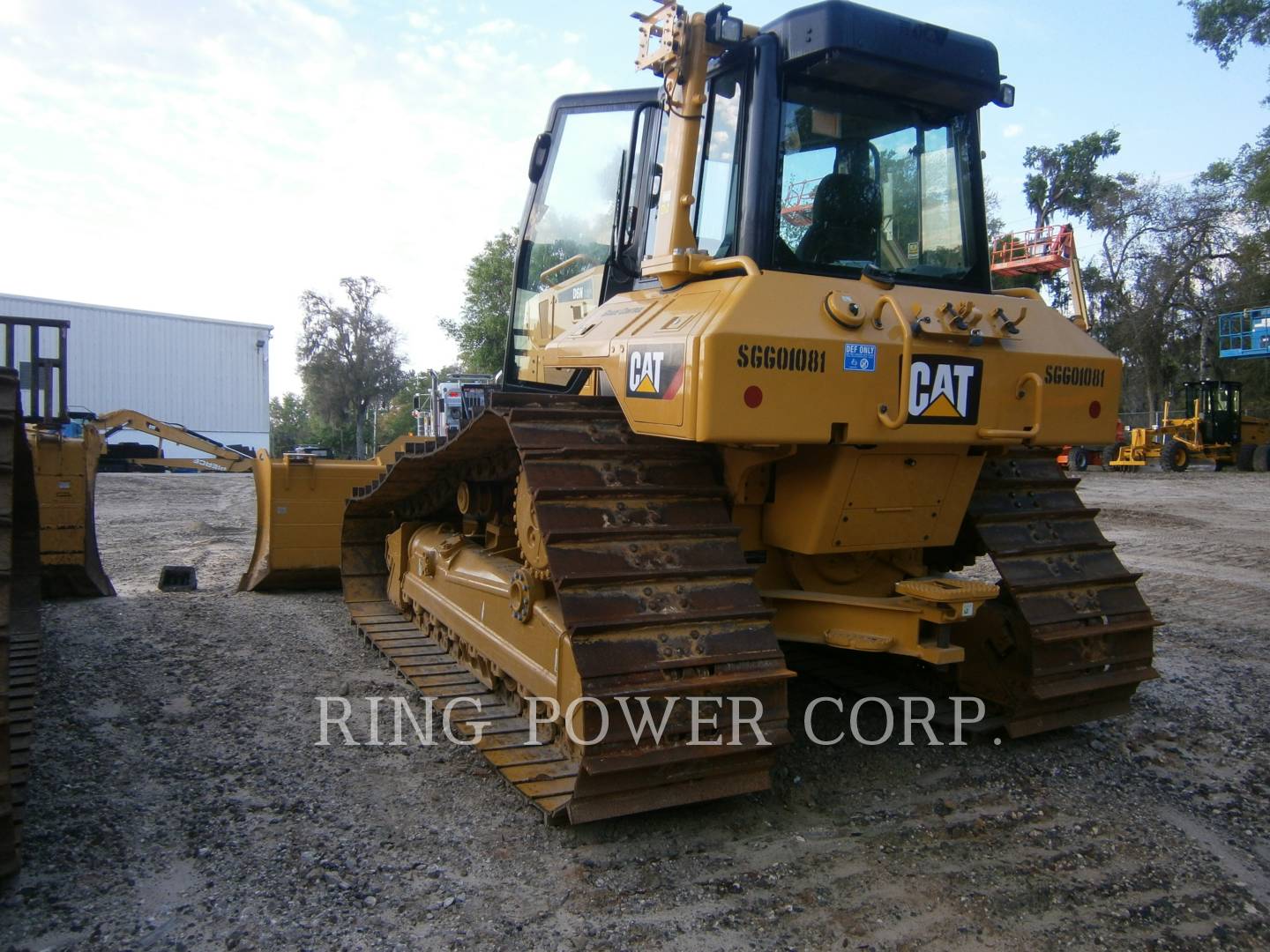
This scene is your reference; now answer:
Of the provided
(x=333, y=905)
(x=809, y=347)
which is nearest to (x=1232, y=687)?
(x=809, y=347)

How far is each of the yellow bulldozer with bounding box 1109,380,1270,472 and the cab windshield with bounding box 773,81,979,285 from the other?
882 inches

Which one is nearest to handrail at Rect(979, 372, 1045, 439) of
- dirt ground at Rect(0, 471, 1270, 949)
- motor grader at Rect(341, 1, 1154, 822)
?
motor grader at Rect(341, 1, 1154, 822)

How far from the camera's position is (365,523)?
22.8 feet

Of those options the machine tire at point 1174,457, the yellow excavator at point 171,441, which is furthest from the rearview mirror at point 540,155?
the machine tire at point 1174,457

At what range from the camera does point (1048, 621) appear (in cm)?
390

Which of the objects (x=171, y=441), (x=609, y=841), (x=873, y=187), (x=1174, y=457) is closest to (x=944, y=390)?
(x=873, y=187)

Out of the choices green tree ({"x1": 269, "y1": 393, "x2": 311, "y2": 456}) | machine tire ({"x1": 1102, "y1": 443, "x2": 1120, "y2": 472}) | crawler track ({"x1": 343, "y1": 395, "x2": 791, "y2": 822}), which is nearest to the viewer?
crawler track ({"x1": 343, "y1": 395, "x2": 791, "y2": 822})

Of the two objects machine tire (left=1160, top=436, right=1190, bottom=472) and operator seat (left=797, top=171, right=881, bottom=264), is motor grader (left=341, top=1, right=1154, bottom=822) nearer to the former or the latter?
operator seat (left=797, top=171, right=881, bottom=264)

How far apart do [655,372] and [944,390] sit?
41.9 inches

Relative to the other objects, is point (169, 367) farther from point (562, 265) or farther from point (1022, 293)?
point (1022, 293)

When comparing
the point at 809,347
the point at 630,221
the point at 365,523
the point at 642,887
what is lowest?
the point at 642,887

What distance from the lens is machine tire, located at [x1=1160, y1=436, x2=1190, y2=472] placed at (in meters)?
23.4

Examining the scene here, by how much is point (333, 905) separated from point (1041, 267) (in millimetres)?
5728

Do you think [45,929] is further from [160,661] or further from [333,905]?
[160,661]
